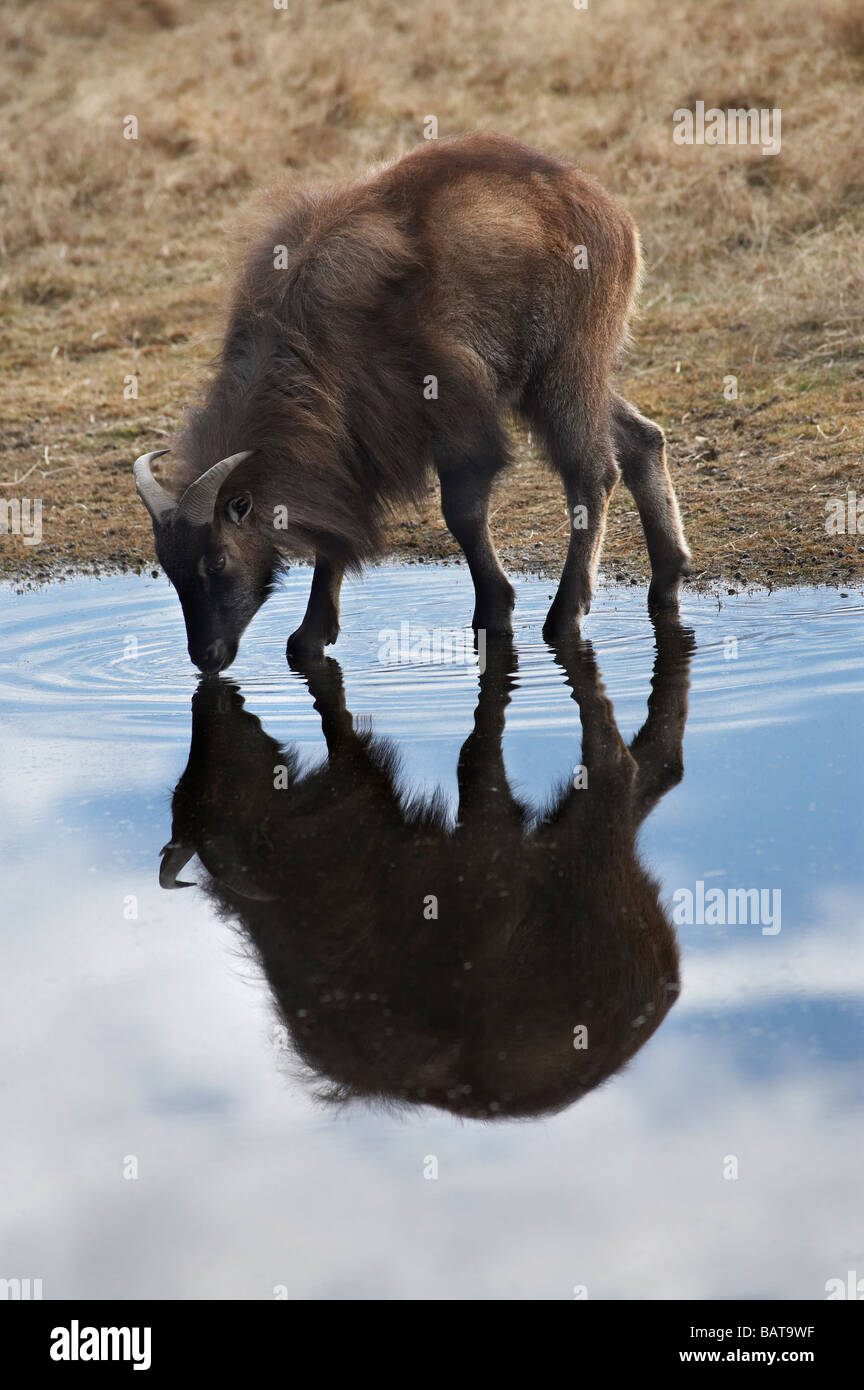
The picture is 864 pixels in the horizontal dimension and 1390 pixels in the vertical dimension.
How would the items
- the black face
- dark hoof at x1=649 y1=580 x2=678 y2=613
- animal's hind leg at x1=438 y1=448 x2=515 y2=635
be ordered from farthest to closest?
dark hoof at x1=649 y1=580 x2=678 y2=613 → animal's hind leg at x1=438 y1=448 x2=515 y2=635 → the black face

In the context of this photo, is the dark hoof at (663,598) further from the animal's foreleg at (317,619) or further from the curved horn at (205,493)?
the curved horn at (205,493)

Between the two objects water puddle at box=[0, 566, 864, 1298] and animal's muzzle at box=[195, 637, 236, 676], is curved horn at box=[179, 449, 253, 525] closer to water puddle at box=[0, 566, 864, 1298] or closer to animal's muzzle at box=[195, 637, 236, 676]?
animal's muzzle at box=[195, 637, 236, 676]

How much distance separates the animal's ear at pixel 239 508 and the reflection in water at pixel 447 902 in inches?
27.9

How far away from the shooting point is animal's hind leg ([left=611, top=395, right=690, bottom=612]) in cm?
675

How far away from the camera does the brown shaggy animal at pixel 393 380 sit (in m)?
5.77

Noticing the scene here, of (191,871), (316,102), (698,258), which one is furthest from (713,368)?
(316,102)

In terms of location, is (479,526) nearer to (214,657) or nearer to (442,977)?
(214,657)

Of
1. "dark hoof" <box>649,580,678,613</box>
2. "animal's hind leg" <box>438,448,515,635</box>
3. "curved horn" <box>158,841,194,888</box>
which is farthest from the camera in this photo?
"dark hoof" <box>649,580,678,613</box>

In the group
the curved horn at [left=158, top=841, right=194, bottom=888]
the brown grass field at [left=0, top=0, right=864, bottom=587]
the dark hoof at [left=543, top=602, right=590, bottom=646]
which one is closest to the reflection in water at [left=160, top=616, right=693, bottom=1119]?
the curved horn at [left=158, top=841, right=194, bottom=888]

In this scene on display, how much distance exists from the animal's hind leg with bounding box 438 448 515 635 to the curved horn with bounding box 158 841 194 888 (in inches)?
84.6

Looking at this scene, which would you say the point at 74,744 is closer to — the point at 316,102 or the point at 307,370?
the point at 307,370

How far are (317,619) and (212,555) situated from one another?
0.76m

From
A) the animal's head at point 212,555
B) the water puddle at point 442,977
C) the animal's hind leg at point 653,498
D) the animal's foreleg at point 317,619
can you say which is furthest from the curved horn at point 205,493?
the animal's hind leg at point 653,498

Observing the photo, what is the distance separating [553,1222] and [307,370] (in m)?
3.70
